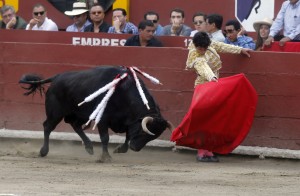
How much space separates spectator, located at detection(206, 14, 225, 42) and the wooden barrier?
0.22 meters

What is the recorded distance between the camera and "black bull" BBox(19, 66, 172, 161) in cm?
1019

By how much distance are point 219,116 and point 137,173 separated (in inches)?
50.7

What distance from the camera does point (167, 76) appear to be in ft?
36.7

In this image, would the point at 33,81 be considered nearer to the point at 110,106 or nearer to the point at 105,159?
the point at 110,106

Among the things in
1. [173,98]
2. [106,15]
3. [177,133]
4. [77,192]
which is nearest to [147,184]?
[77,192]

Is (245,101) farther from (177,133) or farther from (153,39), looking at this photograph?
(153,39)

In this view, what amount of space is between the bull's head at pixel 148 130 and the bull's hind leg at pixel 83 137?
2.42 feet

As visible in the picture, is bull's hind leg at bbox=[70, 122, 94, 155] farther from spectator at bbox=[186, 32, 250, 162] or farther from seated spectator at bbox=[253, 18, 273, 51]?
seated spectator at bbox=[253, 18, 273, 51]

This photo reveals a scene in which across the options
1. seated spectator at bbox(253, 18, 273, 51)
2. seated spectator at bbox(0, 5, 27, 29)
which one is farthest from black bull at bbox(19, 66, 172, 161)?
seated spectator at bbox(0, 5, 27, 29)

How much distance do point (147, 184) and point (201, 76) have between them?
208 centimetres

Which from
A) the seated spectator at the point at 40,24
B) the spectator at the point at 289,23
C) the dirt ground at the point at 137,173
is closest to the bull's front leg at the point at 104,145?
the dirt ground at the point at 137,173

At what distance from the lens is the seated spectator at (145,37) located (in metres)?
11.3

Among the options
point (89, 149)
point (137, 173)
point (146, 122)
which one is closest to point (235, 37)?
point (146, 122)

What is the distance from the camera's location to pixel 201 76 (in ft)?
34.0
